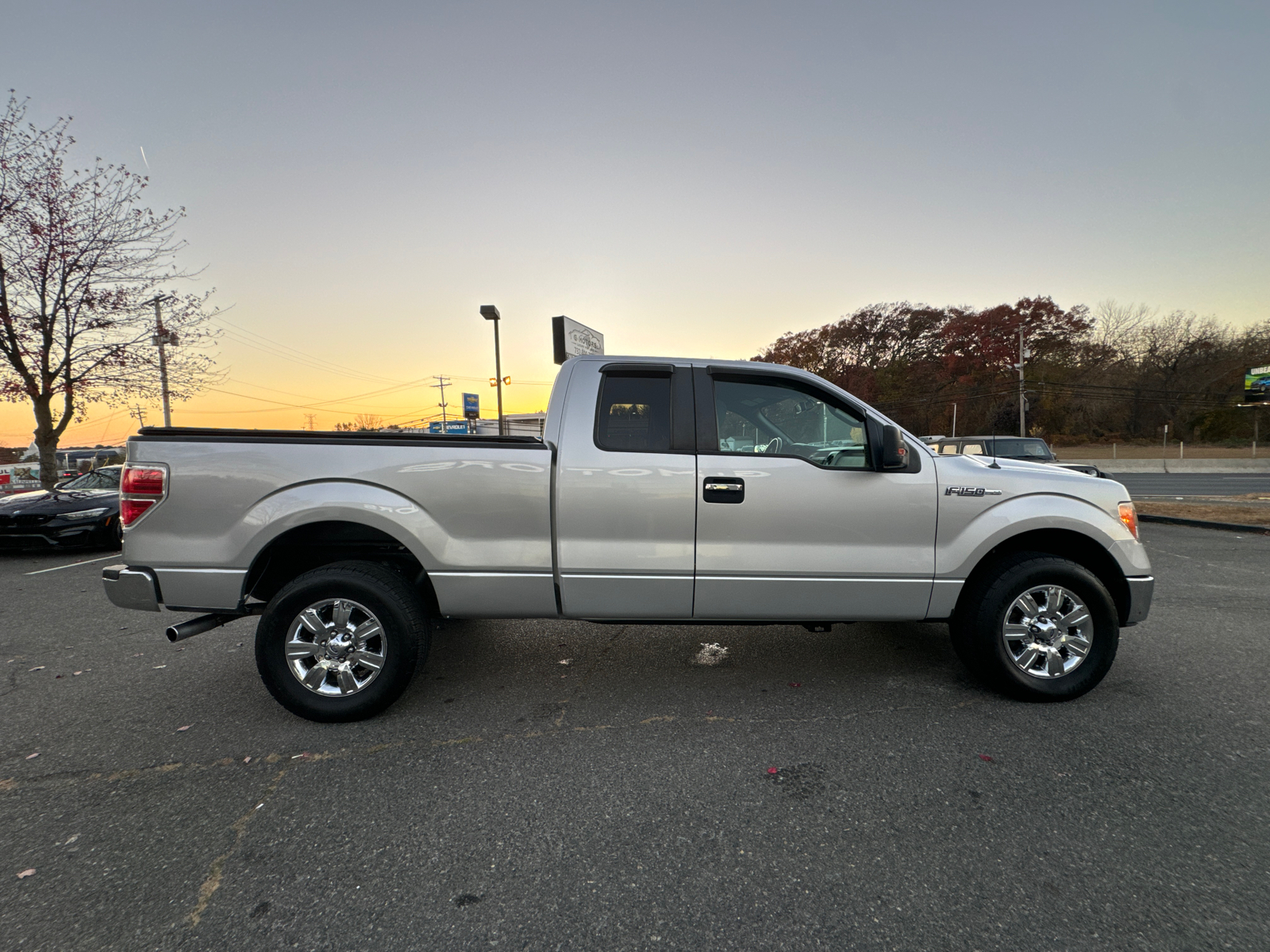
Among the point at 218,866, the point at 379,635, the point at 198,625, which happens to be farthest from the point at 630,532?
the point at 198,625

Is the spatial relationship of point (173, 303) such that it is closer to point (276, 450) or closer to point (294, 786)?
point (276, 450)

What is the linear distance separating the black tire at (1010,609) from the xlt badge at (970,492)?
44 centimetres

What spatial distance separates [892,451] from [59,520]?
1116 cm

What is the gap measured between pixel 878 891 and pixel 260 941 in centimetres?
198

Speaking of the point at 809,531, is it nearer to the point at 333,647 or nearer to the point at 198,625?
the point at 333,647

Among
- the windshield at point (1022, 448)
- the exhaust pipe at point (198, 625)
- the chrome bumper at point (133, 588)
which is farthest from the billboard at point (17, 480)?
the windshield at point (1022, 448)

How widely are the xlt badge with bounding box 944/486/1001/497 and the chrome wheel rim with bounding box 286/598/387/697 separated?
10.7 ft

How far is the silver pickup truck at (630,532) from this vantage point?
3084mm

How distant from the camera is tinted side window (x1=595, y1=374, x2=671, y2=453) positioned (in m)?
3.26

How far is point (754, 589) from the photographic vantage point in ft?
10.6

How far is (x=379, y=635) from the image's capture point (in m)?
3.15

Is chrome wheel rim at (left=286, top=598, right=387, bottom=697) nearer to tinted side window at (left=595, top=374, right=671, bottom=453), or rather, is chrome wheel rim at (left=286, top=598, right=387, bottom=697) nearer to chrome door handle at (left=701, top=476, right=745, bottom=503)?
tinted side window at (left=595, top=374, right=671, bottom=453)

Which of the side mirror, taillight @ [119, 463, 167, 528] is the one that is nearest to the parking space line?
taillight @ [119, 463, 167, 528]

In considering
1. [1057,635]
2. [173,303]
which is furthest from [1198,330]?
[173,303]
